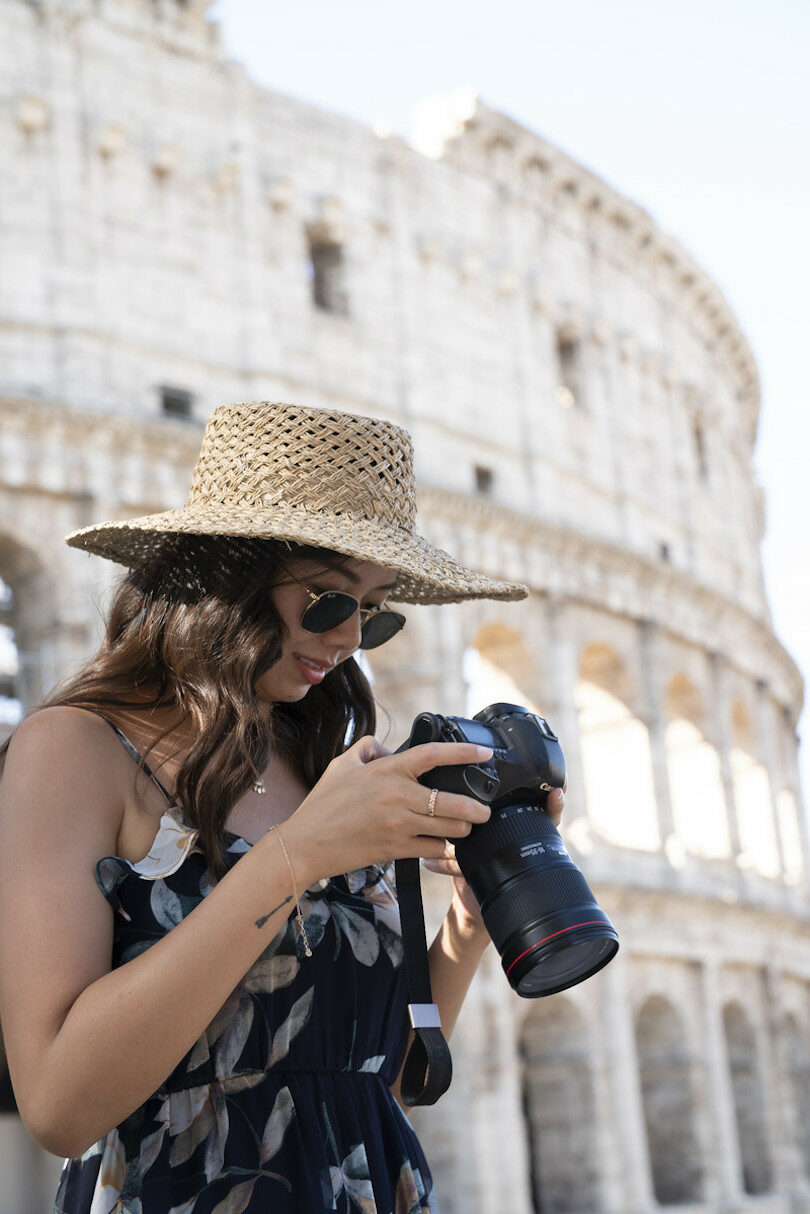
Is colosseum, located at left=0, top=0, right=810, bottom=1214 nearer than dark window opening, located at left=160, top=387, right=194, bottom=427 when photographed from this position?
Yes

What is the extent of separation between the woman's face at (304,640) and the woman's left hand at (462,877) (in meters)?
0.31

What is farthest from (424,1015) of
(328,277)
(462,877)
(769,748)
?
(769,748)

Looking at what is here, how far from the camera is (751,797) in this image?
22.6 meters

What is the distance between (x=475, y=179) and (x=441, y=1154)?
1198cm

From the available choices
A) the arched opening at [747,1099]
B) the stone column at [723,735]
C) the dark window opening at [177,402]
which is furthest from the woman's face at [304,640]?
the arched opening at [747,1099]

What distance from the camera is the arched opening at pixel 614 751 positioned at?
756 inches

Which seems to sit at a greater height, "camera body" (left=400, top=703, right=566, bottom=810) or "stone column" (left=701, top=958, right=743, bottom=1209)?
"stone column" (left=701, top=958, right=743, bottom=1209)

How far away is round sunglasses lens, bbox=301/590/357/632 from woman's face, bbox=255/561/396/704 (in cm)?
1

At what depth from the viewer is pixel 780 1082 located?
20.1 meters

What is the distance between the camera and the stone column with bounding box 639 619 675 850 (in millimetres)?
19016

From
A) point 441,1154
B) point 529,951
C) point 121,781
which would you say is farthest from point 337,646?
point 441,1154

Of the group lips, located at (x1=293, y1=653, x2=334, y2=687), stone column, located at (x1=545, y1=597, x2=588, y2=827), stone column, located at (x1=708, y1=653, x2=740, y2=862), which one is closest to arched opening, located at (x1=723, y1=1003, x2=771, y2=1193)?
stone column, located at (x1=708, y1=653, x2=740, y2=862)

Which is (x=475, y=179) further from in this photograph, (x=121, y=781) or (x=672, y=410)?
(x=121, y=781)

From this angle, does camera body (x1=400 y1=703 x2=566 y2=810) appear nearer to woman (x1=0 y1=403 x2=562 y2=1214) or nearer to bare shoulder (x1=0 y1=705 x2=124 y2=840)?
woman (x1=0 y1=403 x2=562 y2=1214)
